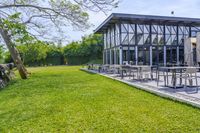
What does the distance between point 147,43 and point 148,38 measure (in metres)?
0.51

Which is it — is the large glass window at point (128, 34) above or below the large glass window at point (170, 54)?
above

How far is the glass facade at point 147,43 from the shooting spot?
21.6 metres

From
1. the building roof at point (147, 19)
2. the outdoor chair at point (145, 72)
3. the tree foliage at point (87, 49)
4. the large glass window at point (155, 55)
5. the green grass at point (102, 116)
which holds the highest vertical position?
the building roof at point (147, 19)

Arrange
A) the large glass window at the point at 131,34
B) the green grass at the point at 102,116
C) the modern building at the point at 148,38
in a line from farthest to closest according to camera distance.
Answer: the large glass window at the point at 131,34 → the modern building at the point at 148,38 → the green grass at the point at 102,116

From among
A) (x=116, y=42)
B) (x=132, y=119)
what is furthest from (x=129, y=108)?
(x=116, y=42)

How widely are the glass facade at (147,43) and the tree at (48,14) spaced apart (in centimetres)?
739

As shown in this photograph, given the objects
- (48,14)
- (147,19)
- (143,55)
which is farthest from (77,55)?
(48,14)

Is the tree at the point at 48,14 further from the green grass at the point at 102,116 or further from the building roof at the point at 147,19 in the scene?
the green grass at the point at 102,116

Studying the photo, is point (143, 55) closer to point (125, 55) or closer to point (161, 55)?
point (125, 55)

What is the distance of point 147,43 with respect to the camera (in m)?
22.4

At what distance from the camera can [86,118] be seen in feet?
15.8

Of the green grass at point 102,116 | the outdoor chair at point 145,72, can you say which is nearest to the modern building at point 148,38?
the outdoor chair at point 145,72

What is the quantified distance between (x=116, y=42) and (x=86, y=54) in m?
20.9

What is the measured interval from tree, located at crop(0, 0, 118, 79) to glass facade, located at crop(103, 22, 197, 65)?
24.2 ft
